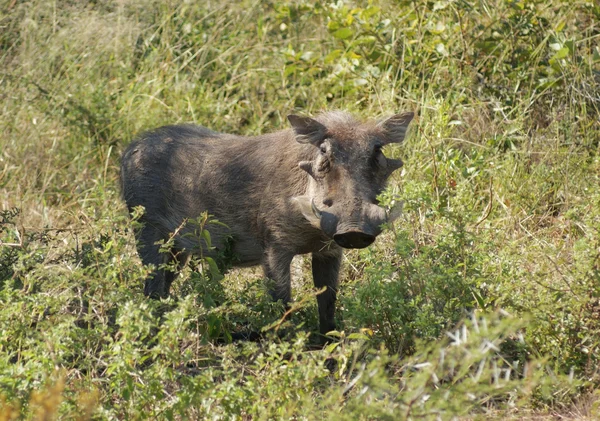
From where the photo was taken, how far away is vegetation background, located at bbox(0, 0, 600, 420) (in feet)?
9.84

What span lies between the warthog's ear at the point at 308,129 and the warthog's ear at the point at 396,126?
30 centimetres

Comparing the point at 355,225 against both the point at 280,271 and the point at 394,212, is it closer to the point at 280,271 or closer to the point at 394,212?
the point at 394,212

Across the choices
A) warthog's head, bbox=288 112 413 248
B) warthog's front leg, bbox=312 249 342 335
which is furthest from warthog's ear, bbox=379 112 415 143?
warthog's front leg, bbox=312 249 342 335

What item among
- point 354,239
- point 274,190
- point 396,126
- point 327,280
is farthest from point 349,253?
point 354,239

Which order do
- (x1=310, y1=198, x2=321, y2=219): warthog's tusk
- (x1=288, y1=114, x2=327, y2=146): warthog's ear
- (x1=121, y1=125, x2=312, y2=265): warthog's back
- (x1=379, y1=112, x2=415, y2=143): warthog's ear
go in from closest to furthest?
(x1=310, y1=198, x2=321, y2=219): warthog's tusk
(x1=288, y1=114, x2=327, y2=146): warthog's ear
(x1=379, y1=112, x2=415, y2=143): warthog's ear
(x1=121, y1=125, x2=312, y2=265): warthog's back

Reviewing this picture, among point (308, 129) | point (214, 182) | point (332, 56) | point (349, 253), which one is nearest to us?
point (308, 129)

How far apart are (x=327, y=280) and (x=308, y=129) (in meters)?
0.75

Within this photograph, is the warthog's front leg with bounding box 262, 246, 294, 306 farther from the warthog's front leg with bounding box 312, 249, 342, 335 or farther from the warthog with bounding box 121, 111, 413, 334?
the warthog's front leg with bounding box 312, 249, 342, 335

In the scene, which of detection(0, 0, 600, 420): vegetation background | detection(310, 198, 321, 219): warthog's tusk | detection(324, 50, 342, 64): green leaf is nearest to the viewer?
detection(0, 0, 600, 420): vegetation background

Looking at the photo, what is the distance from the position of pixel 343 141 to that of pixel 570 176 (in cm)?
165

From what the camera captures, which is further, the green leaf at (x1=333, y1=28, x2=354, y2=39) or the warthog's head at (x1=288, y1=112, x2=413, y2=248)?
the green leaf at (x1=333, y1=28, x2=354, y2=39)

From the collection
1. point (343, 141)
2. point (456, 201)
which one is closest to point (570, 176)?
point (456, 201)

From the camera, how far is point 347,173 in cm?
415

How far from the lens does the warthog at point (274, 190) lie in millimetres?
4129
